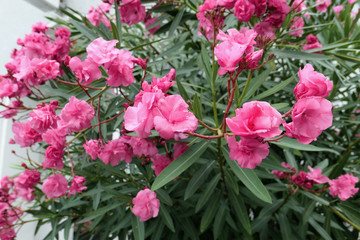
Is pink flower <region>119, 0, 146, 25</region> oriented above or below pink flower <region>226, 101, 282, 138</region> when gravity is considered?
above

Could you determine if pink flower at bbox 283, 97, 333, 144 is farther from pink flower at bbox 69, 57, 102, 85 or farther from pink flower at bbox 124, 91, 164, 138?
pink flower at bbox 69, 57, 102, 85

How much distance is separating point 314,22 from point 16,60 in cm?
141

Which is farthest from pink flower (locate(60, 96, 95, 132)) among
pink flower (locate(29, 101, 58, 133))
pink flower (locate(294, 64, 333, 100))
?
pink flower (locate(294, 64, 333, 100))

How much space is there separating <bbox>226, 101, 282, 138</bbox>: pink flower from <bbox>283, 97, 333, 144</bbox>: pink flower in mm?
40

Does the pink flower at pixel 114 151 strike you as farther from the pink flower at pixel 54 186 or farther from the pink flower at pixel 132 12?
the pink flower at pixel 132 12

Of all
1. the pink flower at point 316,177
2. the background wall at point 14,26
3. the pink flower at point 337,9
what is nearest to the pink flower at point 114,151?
the pink flower at point 316,177

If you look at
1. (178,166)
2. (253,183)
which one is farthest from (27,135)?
(253,183)

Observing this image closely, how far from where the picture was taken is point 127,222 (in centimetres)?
93

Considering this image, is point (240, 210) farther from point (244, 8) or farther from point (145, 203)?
point (244, 8)

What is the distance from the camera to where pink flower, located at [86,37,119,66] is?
551mm

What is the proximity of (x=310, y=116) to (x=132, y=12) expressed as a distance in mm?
729

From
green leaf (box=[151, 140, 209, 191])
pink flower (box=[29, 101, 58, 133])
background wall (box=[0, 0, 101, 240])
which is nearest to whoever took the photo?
green leaf (box=[151, 140, 209, 191])

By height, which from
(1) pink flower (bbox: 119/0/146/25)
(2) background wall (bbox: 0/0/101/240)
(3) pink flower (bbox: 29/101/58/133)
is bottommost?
(3) pink flower (bbox: 29/101/58/133)

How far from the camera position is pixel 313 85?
16.0 inches
